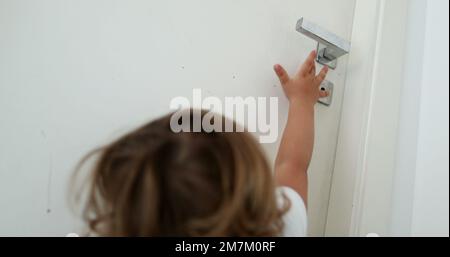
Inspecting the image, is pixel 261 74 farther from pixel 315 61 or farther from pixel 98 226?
pixel 98 226

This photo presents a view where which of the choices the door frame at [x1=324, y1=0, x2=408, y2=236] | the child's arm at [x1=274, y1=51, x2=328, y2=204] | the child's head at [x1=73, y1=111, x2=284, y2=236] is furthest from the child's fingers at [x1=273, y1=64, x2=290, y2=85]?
the child's head at [x1=73, y1=111, x2=284, y2=236]

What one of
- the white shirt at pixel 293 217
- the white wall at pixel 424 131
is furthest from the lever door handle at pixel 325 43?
the white shirt at pixel 293 217

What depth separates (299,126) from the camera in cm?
71

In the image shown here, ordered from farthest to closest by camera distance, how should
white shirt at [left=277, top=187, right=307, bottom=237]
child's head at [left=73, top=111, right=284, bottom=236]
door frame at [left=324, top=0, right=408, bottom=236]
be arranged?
door frame at [left=324, top=0, right=408, bottom=236]
white shirt at [left=277, top=187, right=307, bottom=237]
child's head at [left=73, top=111, right=284, bottom=236]

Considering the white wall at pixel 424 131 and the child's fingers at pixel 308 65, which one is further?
the child's fingers at pixel 308 65

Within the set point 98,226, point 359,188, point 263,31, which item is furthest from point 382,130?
point 98,226

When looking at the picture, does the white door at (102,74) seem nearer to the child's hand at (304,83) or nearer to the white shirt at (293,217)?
the child's hand at (304,83)

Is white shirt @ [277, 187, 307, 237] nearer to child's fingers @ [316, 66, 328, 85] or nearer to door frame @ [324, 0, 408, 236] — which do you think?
door frame @ [324, 0, 408, 236]

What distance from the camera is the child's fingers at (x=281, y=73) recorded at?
2.42 feet

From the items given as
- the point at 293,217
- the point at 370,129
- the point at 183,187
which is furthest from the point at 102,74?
the point at 370,129

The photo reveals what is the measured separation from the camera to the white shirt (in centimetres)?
58

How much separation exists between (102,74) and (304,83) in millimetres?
424

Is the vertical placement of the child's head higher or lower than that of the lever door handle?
lower

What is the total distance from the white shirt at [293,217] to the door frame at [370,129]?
0.18 metres
